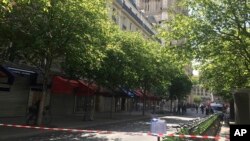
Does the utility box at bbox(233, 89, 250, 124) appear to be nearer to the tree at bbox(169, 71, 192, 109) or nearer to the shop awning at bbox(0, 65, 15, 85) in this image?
the shop awning at bbox(0, 65, 15, 85)

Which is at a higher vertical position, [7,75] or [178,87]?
[178,87]

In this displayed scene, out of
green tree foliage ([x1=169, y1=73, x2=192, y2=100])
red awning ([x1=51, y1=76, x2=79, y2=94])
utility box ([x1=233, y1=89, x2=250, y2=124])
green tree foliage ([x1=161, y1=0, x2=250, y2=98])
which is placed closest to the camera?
utility box ([x1=233, y1=89, x2=250, y2=124])

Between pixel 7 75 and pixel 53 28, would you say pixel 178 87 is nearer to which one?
pixel 7 75

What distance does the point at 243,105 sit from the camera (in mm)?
9523

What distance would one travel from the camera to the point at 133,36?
35.2 metres

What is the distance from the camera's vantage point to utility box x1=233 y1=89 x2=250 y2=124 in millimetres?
9405

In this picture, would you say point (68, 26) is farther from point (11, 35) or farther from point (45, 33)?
point (11, 35)

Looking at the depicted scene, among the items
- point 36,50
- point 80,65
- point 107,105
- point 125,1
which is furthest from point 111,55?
point 125,1

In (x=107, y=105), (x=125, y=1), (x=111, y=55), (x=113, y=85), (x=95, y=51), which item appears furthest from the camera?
(x=125, y=1)

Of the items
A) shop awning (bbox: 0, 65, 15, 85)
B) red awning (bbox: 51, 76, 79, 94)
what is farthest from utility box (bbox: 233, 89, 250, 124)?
red awning (bbox: 51, 76, 79, 94)

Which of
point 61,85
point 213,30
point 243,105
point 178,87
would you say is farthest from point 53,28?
point 178,87

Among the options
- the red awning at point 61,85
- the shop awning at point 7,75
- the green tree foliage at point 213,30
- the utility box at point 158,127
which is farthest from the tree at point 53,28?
the utility box at point 158,127

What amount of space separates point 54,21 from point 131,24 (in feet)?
134

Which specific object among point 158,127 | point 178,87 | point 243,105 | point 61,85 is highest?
point 178,87
